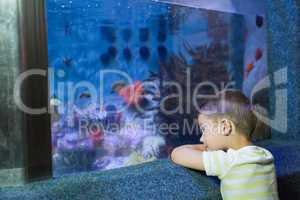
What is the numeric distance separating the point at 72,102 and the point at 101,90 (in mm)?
138

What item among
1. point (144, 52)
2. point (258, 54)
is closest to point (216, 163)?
point (144, 52)

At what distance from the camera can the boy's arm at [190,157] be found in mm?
1019

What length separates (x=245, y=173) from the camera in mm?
926

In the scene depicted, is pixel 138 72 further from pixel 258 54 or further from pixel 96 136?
pixel 258 54

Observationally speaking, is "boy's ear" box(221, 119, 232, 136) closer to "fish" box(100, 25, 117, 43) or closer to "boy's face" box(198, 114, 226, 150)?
"boy's face" box(198, 114, 226, 150)

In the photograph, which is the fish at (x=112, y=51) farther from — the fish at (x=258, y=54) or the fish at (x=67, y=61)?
the fish at (x=258, y=54)

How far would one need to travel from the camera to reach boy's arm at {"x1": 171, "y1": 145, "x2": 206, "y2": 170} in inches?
40.1

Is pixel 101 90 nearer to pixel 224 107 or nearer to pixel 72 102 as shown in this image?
pixel 72 102

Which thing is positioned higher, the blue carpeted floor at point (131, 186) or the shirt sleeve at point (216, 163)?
the shirt sleeve at point (216, 163)

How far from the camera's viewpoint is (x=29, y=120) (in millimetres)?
929

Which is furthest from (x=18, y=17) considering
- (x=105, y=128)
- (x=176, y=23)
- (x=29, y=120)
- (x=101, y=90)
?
(x=176, y=23)

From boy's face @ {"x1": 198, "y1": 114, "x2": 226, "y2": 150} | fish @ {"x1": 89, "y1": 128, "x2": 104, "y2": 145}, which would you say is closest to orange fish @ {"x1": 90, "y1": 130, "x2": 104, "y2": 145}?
fish @ {"x1": 89, "y1": 128, "x2": 104, "y2": 145}

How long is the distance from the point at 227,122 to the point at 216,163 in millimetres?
124

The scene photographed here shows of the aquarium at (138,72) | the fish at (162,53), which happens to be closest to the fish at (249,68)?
the aquarium at (138,72)
